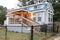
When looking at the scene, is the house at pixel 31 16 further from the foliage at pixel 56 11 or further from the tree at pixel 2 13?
the tree at pixel 2 13

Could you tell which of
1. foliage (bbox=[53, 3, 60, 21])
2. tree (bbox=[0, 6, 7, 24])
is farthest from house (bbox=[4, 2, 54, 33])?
tree (bbox=[0, 6, 7, 24])

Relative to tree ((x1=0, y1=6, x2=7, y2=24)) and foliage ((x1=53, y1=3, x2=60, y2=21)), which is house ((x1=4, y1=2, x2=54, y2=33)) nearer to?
foliage ((x1=53, y1=3, x2=60, y2=21))

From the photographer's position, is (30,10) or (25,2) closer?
(30,10)

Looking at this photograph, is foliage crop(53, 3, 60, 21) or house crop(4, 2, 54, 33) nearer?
house crop(4, 2, 54, 33)

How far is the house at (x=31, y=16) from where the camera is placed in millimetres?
21828

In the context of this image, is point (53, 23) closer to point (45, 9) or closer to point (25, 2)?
point (45, 9)

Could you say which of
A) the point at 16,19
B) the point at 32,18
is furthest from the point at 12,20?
the point at 32,18

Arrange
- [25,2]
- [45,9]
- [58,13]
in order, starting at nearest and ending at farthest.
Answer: [45,9] → [58,13] → [25,2]

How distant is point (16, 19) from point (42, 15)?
3.03m

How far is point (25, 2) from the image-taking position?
28781 mm

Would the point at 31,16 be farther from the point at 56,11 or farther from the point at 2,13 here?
the point at 2,13

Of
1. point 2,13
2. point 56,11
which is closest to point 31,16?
point 56,11

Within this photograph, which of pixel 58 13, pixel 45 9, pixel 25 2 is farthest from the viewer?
pixel 25 2

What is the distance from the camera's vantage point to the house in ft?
71.6
